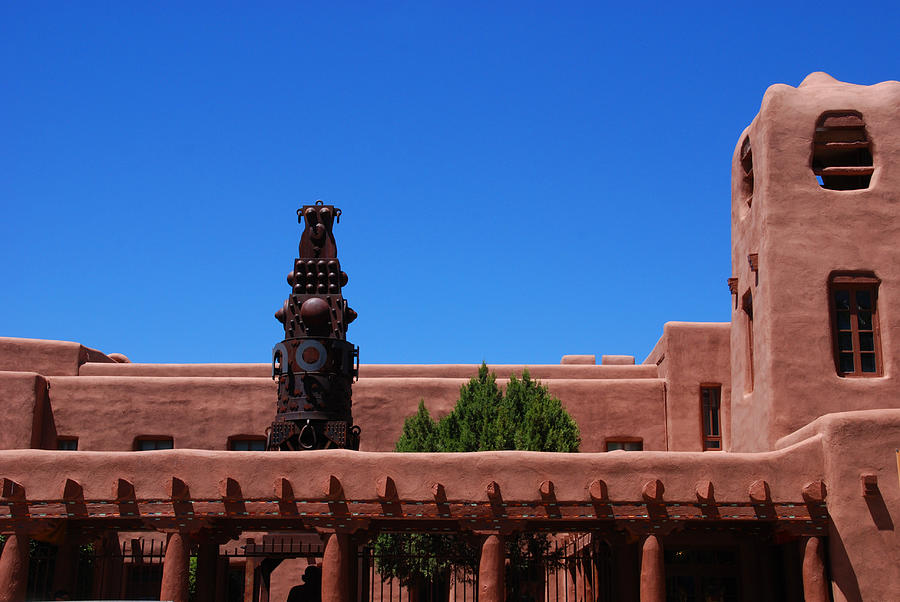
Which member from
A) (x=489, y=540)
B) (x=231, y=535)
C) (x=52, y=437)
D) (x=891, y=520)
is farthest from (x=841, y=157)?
(x=52, y=437)

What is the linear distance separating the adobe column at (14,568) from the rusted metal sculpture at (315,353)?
515 cm

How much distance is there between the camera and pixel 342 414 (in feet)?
76.0

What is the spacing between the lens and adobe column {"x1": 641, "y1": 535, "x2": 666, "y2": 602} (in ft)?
66.4

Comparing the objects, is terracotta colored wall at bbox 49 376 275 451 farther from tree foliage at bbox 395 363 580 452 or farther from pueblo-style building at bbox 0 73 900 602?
tree foliage at bbox 395 363 580 452

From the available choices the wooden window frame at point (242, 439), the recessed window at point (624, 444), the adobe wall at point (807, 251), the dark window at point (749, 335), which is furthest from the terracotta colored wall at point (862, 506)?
the wooden window frame at point (242, 439)

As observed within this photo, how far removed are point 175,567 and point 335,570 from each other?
3.00 m

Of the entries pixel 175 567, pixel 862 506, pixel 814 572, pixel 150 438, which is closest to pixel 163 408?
pixel 150 438

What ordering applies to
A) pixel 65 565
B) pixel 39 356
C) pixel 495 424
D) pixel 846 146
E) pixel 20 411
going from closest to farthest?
pixel 65 565 → pixel 846 146 → pixel 495 424 → pixel 20 411 → pixel 39 356

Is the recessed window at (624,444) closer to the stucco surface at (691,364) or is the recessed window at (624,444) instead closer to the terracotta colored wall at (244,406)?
the terracotta colored wall at (244,406)

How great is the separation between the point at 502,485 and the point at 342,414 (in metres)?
4.44

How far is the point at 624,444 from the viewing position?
32656 millimetres

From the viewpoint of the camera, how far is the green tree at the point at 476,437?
27.2m

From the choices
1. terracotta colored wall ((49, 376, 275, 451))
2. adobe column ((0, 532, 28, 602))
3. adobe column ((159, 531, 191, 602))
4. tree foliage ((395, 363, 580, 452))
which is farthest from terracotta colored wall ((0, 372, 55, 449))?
adobe column ((159, 531, 191, 602))

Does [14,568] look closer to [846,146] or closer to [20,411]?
[20,411]
